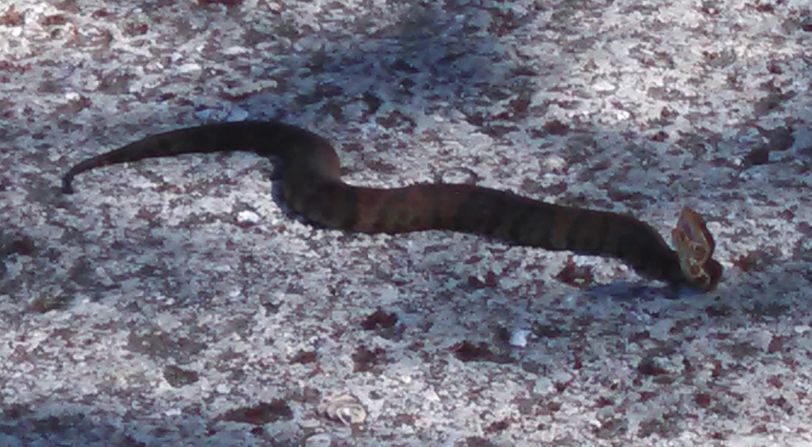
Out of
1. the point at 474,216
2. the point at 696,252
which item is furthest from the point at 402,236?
the point at 696,252

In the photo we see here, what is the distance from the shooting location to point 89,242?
4.08 metres

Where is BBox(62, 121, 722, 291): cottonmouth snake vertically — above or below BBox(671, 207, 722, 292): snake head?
below

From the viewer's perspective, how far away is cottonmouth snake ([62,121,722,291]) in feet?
12.9

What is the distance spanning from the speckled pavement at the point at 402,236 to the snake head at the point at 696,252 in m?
0.05

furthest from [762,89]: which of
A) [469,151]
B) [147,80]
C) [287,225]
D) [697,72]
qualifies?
[147,80]

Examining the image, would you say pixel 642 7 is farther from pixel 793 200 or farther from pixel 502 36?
pixel 793 200

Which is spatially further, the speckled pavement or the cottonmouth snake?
the cottonmouth snake

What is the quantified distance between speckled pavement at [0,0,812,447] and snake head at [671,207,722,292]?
0.17 feet

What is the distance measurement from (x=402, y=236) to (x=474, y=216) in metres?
0.21

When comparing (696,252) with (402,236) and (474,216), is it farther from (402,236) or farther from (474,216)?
(402,236)

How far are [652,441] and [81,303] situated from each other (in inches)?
59.1

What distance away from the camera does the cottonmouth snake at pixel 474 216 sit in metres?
3.95

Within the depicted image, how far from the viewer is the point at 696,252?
385 centimetres

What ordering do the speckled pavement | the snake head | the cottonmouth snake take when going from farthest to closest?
the cottonmouth snake → the snake head → the speckled pavement
